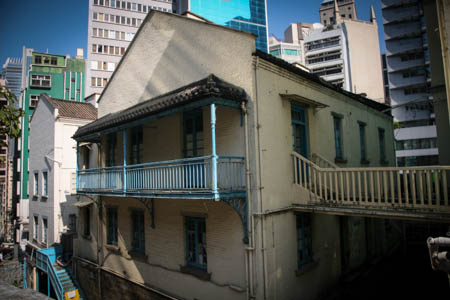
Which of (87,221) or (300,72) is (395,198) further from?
(87,221)

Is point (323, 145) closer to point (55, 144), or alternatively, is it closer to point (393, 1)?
point (55, 144)

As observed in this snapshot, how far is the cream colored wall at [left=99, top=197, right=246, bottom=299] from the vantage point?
8023 millimetres

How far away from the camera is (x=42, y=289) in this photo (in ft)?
61.0

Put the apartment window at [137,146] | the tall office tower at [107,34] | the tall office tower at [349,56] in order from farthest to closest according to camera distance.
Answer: the tall office tower at [349,56]
the tall office tower at [107,34]
the apartment window at [137,146]

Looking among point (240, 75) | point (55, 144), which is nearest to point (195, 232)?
point (240, 75)

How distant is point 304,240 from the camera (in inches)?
366

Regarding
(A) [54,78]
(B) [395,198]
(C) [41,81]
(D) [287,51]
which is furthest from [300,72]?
(D) [287,51]

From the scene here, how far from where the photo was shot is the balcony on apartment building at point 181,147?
739cm

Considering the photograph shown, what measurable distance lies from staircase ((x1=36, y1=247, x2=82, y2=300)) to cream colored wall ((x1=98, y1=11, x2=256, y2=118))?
872 cm

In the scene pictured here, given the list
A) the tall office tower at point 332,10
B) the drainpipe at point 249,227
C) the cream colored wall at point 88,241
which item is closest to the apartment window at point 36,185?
the cream colored wall at point 88,241

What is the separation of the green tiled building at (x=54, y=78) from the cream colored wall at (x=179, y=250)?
29704mm

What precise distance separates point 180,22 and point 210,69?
8.04 ft

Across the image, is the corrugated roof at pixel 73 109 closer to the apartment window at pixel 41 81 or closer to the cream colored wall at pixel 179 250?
the cream colored wall at pixel 179 250

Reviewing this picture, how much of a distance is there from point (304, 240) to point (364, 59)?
67675mm
